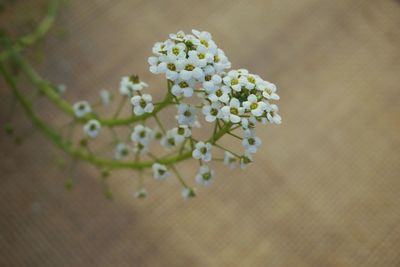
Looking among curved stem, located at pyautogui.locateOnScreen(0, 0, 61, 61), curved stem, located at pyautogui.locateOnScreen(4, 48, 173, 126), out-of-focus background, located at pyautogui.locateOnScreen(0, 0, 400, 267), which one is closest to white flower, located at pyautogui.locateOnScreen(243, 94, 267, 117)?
curved stem, located at pyautogui.locateOnScreen(4, 48, 173, 126)

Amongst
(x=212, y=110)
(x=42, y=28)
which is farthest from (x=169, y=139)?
(x=42, y=28)

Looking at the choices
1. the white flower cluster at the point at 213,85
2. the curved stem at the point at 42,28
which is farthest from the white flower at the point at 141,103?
the curved stem at the point at 42,28

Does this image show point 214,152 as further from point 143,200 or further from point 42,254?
point 42,254

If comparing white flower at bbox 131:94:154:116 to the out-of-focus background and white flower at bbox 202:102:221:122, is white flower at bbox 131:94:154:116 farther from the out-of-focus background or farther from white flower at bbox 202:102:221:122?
the out-of-focus background

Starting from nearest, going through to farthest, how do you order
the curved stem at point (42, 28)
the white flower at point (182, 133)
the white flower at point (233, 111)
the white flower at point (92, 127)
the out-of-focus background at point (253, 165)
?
1. the white flower at point (233, 111)
2. the white flower at point (182, 133)
3. the white flower at point (92, 127)
4. the out-of-focus background at point (253, 165)
5. the curved stem at point (42, 28)

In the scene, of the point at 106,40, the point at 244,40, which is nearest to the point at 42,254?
the point at 106,40

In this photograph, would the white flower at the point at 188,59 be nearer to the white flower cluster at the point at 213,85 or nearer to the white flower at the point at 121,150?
the white flower cluster at the point at 213,85
